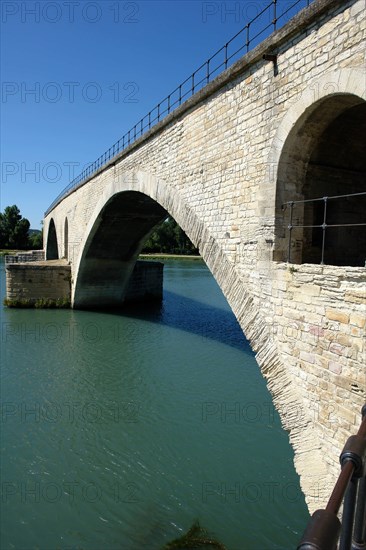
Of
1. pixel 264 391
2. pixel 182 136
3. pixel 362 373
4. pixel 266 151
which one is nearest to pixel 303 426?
pixel 362 373

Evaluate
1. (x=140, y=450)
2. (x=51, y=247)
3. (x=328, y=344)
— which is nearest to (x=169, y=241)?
(x=51, y=247)

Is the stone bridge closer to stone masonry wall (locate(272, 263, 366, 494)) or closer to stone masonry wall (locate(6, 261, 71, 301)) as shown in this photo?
stone masonry wall (locate(272, 263, 366, 494))

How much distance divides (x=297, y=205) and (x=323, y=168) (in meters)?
0.82

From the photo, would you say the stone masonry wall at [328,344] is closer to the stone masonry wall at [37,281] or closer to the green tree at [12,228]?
the stone masonry wall at [37,281]

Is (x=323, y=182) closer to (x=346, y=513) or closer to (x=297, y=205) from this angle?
(x=297, y=205)

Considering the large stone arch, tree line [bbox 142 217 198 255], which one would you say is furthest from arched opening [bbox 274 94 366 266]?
tree line [bbox 142 217 198 255]

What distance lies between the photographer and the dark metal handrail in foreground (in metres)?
1.34

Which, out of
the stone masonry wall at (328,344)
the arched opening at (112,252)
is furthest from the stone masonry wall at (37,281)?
the stone masonry wall at (328,344)

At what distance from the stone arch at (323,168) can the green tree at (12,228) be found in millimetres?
69068

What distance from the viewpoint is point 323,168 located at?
6613mm

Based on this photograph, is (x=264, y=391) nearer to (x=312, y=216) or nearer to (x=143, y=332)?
(x=312, y=216)

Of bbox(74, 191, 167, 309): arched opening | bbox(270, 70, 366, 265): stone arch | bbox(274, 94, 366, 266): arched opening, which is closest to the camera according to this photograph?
bbox(270, 70, 366, 265): stone arch

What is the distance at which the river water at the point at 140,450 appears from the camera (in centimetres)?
568

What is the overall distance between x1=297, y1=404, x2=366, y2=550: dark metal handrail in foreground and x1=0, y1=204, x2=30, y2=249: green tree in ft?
241
